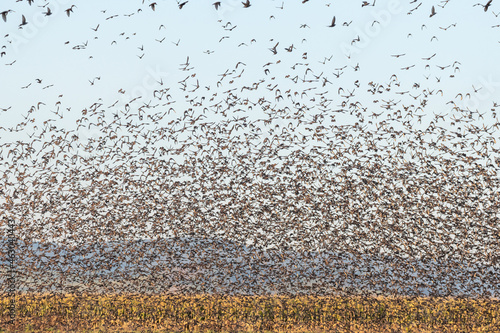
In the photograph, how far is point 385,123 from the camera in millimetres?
36812

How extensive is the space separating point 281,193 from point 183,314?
10634 mm

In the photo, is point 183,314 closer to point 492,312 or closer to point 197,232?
point 197,232

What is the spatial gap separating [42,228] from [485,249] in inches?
1187

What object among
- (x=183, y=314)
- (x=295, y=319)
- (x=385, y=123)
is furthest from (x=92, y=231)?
(x=385, y=123)

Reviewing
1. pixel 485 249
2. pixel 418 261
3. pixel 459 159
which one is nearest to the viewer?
pixel 459 159

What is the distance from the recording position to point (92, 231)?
42.6m

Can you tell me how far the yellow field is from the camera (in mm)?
30000

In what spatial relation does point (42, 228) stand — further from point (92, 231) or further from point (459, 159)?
point (459, 159)

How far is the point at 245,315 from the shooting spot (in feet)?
A: 113

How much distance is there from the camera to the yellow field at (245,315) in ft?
98.4

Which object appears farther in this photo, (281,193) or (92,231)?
(92,231)

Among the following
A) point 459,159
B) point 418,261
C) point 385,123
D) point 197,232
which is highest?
point 385,123

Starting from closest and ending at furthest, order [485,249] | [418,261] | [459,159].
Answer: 1. [459,159]
2. [485,249]
3. [418,261]

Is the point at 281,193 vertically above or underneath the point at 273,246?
above
